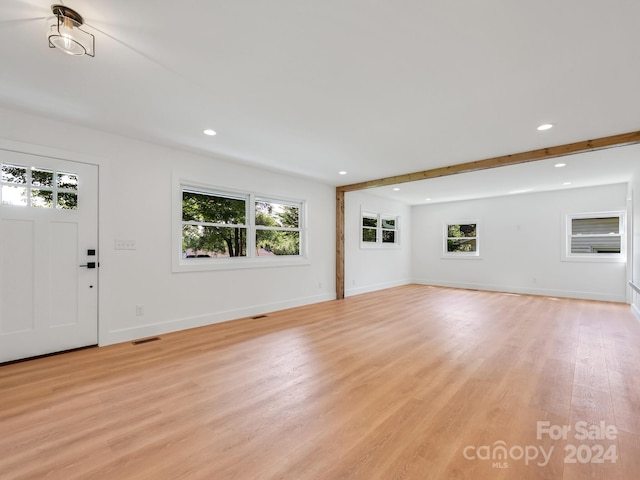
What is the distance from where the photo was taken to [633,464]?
62.9 inches

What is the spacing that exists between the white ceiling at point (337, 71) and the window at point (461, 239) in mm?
4711

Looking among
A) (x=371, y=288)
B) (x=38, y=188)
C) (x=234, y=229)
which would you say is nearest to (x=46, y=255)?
(x=38, y=188)

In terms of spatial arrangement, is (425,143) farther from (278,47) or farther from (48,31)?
(48,31)

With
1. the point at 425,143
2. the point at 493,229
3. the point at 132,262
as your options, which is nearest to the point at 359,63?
the point at 425,143

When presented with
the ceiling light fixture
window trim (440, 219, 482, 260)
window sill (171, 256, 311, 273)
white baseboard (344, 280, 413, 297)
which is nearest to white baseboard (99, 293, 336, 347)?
window sill (171, 256, 311, 273)

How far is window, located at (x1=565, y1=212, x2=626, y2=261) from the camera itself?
20.7ft

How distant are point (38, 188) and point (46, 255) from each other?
0.73 metres

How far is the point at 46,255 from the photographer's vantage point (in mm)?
3176

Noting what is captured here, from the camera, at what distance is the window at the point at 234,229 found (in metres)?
4.39

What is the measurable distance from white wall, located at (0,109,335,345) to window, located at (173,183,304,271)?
0.63ft

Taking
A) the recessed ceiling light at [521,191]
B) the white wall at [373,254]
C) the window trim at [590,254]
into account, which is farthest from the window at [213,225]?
the window trim at [590,254]

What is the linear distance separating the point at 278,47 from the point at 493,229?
7777 millimetres

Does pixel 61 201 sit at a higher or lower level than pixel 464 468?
higher

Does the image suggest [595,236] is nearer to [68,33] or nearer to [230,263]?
[230,263]
